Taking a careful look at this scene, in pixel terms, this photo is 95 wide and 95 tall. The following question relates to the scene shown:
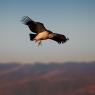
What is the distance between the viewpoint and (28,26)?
8195 mm

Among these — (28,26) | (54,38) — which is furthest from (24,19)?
(54,38)

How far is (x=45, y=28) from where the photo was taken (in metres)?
8.33

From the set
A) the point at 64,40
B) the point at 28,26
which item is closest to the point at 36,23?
the point at 28,26

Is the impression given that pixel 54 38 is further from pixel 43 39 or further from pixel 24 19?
pixel 24 19

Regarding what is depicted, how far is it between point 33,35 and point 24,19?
45 cm

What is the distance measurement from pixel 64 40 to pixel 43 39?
0.59 meters

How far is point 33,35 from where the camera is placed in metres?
8.23

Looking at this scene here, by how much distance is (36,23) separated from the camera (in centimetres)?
824

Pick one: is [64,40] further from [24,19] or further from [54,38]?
[24,19]

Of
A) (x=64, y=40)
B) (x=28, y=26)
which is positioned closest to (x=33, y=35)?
(x=28, y=26)

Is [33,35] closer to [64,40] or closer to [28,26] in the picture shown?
[28,26]

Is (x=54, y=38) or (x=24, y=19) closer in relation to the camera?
(x=24, y=19)

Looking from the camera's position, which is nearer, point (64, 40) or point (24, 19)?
point (24, 19)

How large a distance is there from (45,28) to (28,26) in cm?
40
